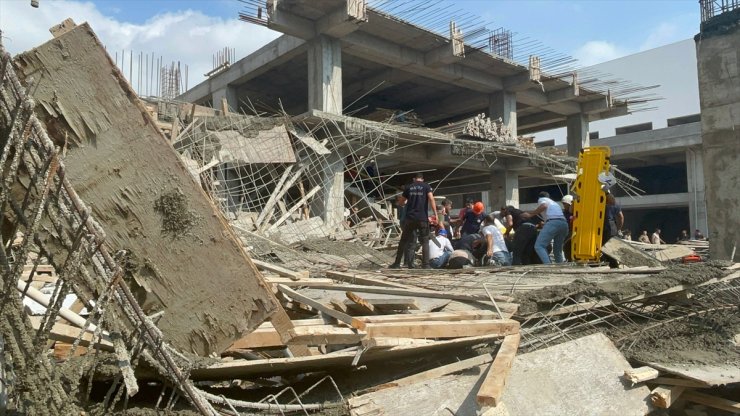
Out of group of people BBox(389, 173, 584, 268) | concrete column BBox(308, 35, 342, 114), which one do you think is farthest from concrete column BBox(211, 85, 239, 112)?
group of people BBox(389, 173, 584, 268)

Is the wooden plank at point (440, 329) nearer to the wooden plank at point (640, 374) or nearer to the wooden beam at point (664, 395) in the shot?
the wooden plank at point (640, 374)

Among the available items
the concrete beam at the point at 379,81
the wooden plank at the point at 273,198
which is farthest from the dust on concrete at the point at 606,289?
the concrete beam at the point at 379,81

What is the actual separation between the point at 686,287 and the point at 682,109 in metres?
33.3

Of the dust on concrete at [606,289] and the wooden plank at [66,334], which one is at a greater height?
the wooden plank at [66,334]

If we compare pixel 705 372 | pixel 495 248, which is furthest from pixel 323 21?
pixel 705 372

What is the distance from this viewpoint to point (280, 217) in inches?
523

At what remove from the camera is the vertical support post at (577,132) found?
2213cm

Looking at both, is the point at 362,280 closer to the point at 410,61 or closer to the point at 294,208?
the point at 294,208

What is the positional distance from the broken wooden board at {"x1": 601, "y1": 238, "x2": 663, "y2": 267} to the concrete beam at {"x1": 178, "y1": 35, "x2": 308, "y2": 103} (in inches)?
383

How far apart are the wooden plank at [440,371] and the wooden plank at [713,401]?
6.27 feet

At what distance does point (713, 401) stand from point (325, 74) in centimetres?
1202

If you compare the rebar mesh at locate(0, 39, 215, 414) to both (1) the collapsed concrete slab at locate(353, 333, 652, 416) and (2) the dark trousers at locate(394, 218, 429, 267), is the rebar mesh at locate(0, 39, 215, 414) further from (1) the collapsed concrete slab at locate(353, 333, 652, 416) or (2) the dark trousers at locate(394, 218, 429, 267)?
(2) the dark trousers at locate(394, 218, 429, 267)

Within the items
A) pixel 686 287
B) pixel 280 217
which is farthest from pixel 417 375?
pixel 280 217

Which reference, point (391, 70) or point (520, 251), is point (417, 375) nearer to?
point (520, 251)
